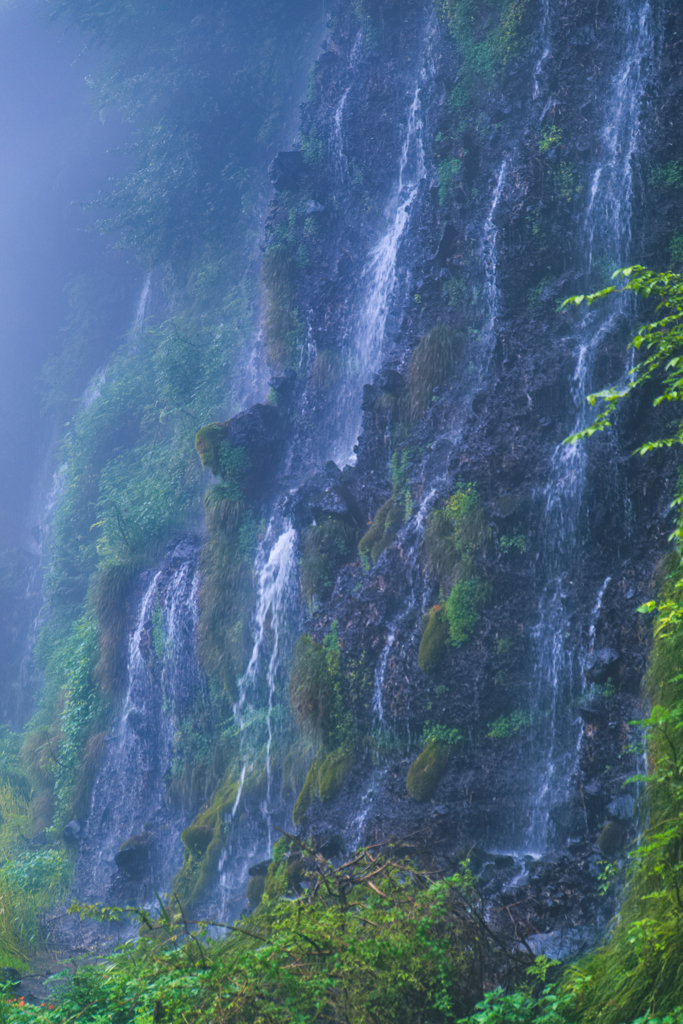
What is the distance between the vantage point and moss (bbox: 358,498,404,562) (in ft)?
31.9

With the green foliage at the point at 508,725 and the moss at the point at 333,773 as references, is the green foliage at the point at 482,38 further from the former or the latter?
the moss at the point at 333,773

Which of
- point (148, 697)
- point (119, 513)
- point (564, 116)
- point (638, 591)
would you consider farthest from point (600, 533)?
point (119, 513)

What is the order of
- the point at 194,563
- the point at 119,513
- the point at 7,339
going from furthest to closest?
the point at 7,339 → the point at 119,513 → the point at 194,563

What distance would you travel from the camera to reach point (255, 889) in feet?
30.6

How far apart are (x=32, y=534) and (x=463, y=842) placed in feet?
71.2

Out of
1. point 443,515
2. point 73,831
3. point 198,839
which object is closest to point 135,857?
point 198,839

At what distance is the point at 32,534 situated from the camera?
25.2 m

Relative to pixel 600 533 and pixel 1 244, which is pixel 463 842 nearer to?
pixel 600 533

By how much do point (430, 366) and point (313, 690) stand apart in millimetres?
4805

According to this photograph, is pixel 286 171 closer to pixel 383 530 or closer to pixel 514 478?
pixel 383 530

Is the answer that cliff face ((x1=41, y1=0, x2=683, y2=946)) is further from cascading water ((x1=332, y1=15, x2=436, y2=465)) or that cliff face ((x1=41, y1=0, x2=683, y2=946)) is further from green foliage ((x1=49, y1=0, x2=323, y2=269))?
green foliage ((x1=49, y1=0, x2=323, y2=269))

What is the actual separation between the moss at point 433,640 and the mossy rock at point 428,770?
2.81 feet

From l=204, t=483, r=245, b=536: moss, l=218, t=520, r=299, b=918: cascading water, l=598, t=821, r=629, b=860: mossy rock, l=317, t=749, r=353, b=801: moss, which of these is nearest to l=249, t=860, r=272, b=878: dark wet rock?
l=218, t=520, r=299, b=918: cascading water

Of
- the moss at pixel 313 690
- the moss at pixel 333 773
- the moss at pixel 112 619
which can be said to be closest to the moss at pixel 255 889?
the moss at pixel 333 773
